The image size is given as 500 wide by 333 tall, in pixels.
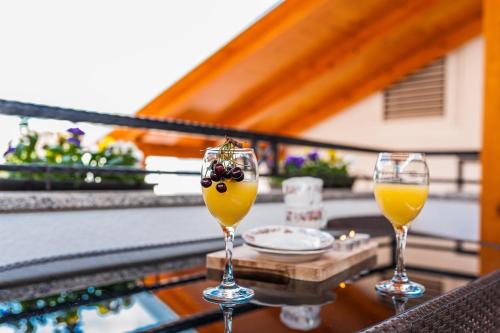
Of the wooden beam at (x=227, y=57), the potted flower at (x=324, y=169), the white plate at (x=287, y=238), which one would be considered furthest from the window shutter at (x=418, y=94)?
the white plate at (x=287, y=238)

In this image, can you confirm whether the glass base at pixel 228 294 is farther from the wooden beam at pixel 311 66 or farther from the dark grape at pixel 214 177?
the wooden beam at pixel 311 66

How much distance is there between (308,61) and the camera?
5621 millimetres

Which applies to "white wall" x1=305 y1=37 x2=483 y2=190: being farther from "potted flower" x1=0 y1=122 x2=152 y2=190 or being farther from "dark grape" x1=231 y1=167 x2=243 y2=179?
"dark grape" x1=231 y1=167 x2=243 y2=179

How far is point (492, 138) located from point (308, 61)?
367 centimetres

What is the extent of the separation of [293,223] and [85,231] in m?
0.56

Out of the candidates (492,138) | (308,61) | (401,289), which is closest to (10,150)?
(401,289)

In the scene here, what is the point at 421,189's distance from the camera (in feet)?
2.62

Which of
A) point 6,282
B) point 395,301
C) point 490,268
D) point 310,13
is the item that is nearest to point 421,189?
point 395,301

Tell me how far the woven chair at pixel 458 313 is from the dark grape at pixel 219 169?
0.31 meters

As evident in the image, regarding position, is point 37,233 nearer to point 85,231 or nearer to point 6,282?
point 85,231

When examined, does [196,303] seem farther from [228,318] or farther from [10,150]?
[10,150]

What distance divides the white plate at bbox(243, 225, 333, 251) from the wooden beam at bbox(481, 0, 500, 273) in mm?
1548

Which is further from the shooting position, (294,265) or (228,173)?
(294,265)

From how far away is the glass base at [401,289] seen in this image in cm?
73
